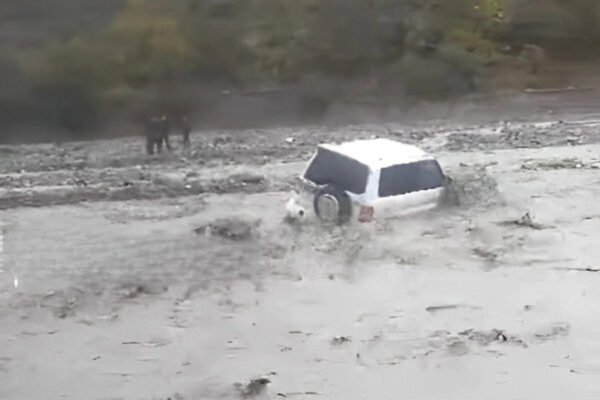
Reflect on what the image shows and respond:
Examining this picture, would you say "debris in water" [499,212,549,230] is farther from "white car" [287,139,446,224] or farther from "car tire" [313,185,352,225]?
"car tire" [313,185,352,225]

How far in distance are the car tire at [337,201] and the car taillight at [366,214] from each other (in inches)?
1.1

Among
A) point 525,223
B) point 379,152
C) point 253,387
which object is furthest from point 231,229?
point 525,223

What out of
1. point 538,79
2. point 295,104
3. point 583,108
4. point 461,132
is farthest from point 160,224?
point 583,108

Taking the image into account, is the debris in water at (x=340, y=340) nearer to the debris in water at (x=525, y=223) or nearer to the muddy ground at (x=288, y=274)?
the muddy ground at (x=288, y=274)

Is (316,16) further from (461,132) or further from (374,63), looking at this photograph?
(461,132)

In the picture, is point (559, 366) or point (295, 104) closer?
point (559, 366)

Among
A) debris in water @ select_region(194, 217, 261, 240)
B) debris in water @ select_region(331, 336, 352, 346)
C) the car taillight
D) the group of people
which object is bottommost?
debris in water @ select_region(331, 336, 352, 346)

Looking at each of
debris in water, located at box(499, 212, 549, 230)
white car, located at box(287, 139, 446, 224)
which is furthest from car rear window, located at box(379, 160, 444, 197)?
debris in water, located at box(499, 212, 549, 230)

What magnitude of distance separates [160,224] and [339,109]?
60 cm

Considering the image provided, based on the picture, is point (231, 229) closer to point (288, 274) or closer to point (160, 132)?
point (288, 274)

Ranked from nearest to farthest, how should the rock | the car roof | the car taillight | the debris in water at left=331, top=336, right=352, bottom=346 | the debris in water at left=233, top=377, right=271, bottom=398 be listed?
1. the debris in water at left=233, top=377, right=271, bottom=398
2. the debris in water at left=331, top=336, right=352, bottom=346
3. the car taillight
4. the car roof
5. the rock

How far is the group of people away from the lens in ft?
8.14

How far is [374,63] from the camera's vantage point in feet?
8.39

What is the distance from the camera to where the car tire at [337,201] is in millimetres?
2303
